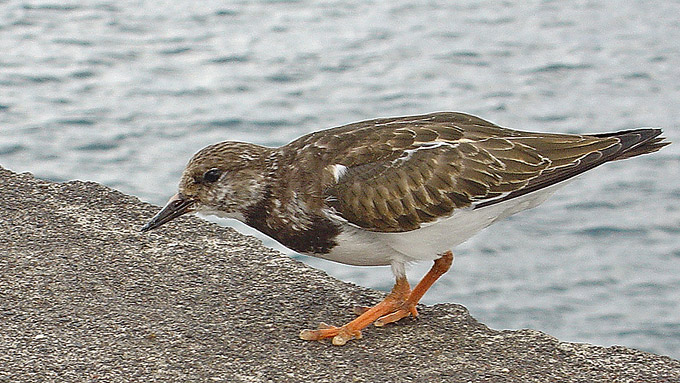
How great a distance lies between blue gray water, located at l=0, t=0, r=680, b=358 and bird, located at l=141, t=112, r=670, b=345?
3.86 m

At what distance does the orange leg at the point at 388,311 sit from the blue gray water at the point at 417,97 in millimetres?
3562

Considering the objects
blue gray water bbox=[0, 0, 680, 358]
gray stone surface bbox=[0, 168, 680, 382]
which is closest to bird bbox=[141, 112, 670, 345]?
gray stone surface bbox=[0, 168, 680, 382]

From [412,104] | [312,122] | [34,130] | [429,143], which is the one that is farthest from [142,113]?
[429,143]

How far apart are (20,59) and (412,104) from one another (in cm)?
452

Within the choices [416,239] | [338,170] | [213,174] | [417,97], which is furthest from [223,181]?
[417,97]

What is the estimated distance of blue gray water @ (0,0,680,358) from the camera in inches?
351

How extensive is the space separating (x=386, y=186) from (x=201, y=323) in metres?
0.98

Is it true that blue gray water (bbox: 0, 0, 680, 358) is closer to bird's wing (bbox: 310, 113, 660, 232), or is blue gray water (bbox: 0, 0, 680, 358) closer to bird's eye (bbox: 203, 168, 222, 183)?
bird's wing (bbox: 310, 113, 660, 232)

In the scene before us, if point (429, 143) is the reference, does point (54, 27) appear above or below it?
below

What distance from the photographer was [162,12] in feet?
44.8

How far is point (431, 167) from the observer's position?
4.50m

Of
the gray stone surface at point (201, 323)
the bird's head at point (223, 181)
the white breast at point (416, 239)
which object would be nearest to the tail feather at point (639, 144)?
the white breast at point (416, 239)

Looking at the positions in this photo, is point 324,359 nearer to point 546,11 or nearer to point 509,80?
point 509,80

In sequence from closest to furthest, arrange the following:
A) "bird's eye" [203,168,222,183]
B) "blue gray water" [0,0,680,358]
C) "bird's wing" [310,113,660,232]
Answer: "bird's wing" [310,113,660,232], "bird's eye" [203,168,222,183], "blue gray water" [0,0,680,358]
